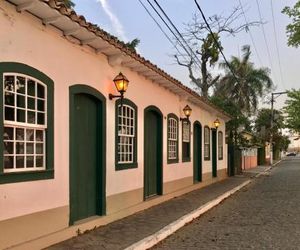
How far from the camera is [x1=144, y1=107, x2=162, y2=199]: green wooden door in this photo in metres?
13.6

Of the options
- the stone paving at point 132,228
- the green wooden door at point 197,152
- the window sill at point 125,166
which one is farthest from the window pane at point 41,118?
the green wooden door at point 197,152

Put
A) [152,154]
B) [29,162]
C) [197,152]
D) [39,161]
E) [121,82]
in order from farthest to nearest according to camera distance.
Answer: [197,152]
[152,154]
[121,82]
[39,161]
[29,162]

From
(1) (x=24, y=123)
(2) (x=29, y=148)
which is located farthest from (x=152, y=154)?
(1) (x=24, y=123)

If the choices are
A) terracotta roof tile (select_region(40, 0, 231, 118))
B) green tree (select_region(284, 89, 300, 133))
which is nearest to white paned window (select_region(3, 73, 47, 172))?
terracotta roof tile (select_region(40, 0, 231, 118))

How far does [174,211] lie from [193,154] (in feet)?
23.7

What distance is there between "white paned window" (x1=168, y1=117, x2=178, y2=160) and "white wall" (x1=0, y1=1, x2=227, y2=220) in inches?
141

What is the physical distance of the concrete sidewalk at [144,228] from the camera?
811cm

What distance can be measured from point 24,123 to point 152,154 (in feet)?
23.6

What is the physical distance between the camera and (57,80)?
328 inches

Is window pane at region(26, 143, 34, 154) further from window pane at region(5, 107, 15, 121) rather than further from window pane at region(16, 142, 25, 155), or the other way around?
window pane at region(5, 107, 15, 121)

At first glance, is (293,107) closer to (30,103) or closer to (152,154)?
(152,154)

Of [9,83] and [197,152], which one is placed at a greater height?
[9,83]

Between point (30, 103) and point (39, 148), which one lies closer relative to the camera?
point (30, 103)

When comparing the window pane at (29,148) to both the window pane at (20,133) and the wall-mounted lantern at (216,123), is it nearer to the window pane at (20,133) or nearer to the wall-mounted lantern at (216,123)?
the window pane at (20,133)
